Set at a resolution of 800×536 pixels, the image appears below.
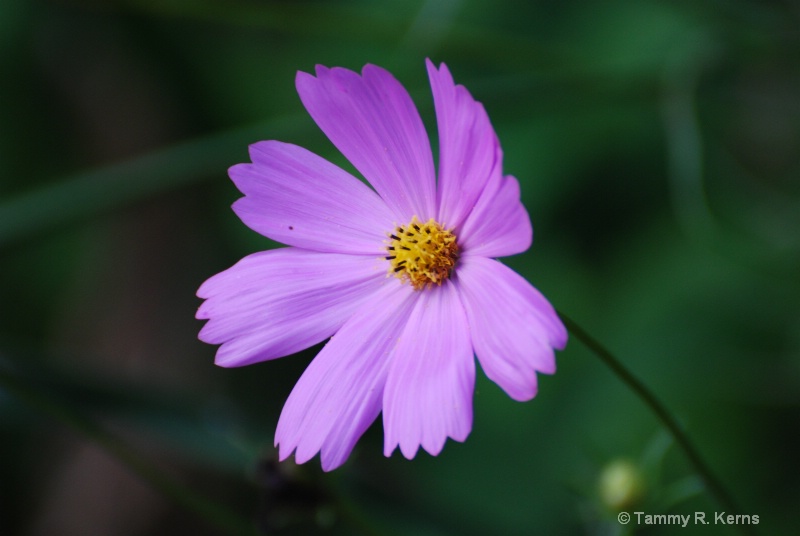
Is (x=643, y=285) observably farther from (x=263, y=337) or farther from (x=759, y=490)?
(x=263, y=337)

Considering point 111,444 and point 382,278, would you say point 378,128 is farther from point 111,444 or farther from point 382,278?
point 111,444

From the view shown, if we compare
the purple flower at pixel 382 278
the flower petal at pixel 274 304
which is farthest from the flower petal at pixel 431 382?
the flower petal at pixel 274 304

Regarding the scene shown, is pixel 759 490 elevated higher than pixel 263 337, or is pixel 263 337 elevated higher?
pixel 759 490

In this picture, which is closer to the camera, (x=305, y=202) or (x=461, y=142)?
(x=461, y=142)

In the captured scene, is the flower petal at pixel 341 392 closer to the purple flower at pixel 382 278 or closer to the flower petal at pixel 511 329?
the purple flower at pixel 382 278

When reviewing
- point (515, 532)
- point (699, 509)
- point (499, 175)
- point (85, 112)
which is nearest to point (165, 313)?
point (85, 112)

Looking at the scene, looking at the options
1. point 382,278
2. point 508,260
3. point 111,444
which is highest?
point 508,260

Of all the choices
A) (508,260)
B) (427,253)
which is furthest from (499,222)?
(508,260)
